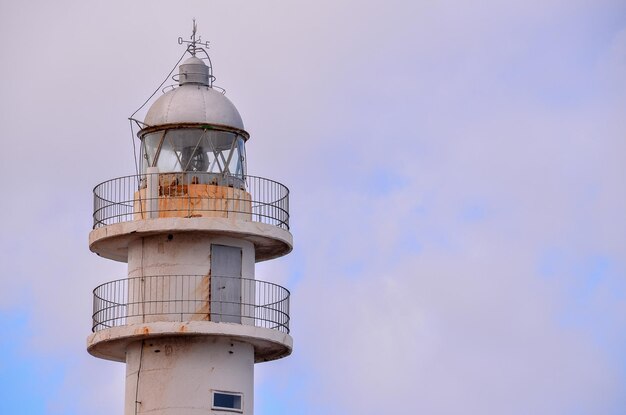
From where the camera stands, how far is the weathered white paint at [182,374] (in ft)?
178

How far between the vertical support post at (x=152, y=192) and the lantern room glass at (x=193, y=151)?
31 cm

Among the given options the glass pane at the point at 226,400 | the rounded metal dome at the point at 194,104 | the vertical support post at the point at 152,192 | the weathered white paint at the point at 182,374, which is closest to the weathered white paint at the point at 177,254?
the vertical support post at the point at 152,192

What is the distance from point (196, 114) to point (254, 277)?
397cm

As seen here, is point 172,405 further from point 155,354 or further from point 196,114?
point 196,114

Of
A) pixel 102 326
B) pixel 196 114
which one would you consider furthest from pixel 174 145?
pixel 102 326

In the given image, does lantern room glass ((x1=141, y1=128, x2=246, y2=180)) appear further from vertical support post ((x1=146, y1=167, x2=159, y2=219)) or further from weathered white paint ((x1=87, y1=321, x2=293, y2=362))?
weathered white paint ((x1=87, y1=321, x2=293, y2=362))

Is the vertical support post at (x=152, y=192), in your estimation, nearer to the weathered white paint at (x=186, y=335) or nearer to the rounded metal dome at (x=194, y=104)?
the rounded metal dome at (x=194, y=104)

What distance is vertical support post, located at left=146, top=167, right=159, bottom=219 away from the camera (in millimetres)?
55000

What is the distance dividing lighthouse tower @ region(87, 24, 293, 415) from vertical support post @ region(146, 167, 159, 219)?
2 cm

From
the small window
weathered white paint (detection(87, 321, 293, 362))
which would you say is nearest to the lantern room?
weathered white paint (detection(87, 321, 293, 362))

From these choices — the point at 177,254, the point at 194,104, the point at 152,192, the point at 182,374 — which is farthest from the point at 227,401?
the point at 194,104

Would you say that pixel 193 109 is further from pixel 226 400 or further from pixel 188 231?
pixel 226 400

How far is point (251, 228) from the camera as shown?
2158 inches

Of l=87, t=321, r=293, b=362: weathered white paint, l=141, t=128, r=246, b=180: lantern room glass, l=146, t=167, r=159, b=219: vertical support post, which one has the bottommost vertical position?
l=87, t=321, r=293, b=362: weathered white paint
